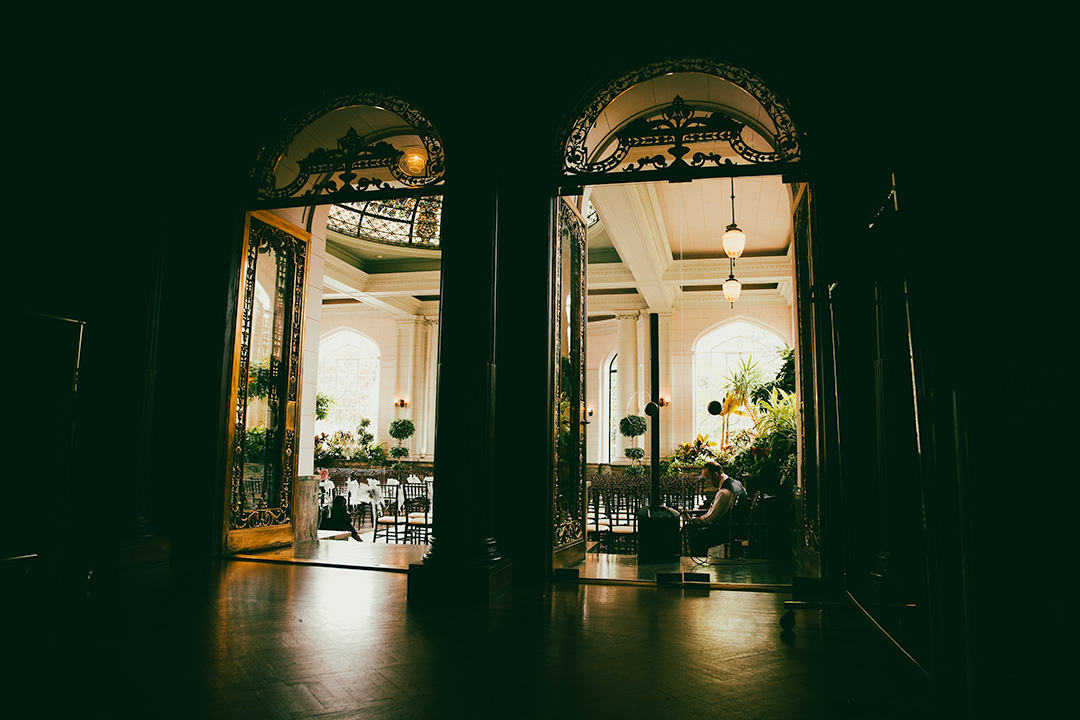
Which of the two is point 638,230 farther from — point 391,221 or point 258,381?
point 258,381

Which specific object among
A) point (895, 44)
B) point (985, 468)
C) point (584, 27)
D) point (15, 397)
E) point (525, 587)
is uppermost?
point (584, 27)

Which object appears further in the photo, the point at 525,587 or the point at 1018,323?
the point at 525,587

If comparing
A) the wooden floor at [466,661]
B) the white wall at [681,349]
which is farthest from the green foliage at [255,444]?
the white wall at [681,349]

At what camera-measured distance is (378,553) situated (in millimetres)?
5645

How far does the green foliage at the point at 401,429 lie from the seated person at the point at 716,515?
10215 mm

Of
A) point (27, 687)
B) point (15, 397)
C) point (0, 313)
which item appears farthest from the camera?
point (27, 687)

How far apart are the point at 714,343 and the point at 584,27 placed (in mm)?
12090

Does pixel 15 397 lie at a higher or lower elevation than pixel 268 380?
lower

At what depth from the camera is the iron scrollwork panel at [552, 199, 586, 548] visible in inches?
209

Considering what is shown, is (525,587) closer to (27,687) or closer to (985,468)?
(27,687)

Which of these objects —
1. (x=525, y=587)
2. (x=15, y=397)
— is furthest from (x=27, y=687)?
(x=525, y=587)

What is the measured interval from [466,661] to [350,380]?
16763mm

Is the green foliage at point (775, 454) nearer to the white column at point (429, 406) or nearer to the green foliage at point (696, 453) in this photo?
the green foliage at point (696, 453)

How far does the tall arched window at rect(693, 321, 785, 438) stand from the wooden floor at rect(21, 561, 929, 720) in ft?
40.6
